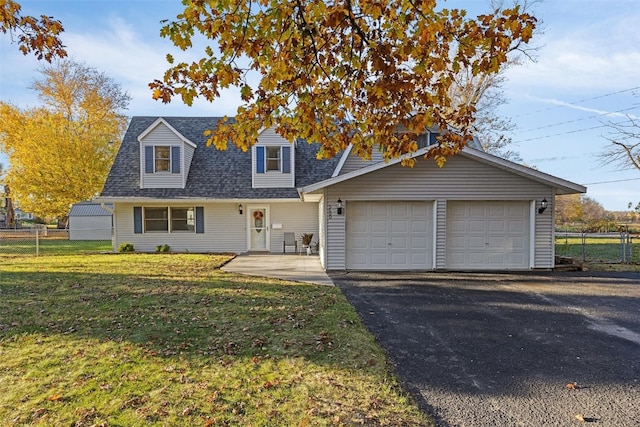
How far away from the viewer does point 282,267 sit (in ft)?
36.7

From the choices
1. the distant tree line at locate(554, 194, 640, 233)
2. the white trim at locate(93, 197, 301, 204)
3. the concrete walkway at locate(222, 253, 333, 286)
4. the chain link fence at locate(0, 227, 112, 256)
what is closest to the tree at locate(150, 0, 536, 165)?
the concrete walkway at locate(222, 253, 333, 286)

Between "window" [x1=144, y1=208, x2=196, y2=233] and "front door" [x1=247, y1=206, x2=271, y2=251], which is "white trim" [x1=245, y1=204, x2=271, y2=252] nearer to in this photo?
"front door" [x1=247, y1=206, x2=271, y2=251]

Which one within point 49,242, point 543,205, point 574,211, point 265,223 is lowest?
point 49,242

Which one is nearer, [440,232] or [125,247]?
[440,232]

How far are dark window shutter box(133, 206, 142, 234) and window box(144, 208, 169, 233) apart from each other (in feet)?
0.65

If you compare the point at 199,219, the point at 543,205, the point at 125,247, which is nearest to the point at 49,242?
the point at 125,247

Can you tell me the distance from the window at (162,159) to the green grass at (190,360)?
Result: 27.3 feet

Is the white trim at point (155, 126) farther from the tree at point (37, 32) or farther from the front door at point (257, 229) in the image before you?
the tree at point (37, 32)

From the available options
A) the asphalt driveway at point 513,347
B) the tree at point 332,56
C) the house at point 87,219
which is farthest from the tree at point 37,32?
the house at point 87,219

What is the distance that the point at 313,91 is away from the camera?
16.2 ft

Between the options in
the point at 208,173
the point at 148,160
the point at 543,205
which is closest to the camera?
the point at 543,205

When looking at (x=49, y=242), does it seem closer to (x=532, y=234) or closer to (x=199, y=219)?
(x=199, y=219)

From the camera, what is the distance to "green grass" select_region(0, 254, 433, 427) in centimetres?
303

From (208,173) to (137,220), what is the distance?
11.7ft
